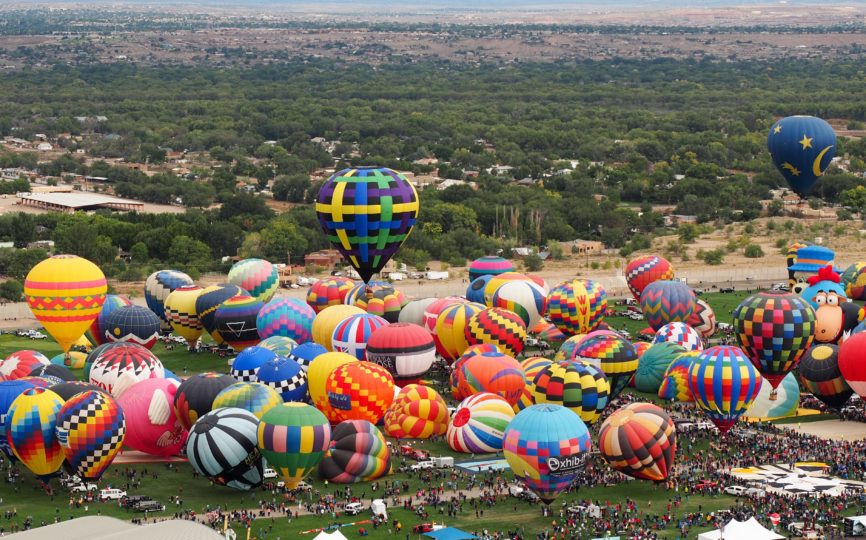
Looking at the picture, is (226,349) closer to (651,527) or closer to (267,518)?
(267,518)

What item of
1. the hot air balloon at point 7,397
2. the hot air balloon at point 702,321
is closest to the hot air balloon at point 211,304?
the hot air balloon at point 7,397

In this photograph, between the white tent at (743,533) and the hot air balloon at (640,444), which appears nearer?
the white tent at (743,533)

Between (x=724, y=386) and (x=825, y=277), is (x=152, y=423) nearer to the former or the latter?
(x=724, y=386)

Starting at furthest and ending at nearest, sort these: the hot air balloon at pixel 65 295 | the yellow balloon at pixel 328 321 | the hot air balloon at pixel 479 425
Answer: the hot air balloon at pixel 65 295 < the yellow balloon at pixel 328 321 < the hot air balloon at pixel 479 425

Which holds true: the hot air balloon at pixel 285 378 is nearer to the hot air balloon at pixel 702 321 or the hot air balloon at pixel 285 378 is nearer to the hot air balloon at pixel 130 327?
the hot air balloon at pixel 130 327

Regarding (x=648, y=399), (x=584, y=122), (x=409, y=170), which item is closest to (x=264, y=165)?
(x=409, y=170)

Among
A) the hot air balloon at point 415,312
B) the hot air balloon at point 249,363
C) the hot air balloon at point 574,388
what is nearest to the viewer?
the hot air balloon at point 574,388

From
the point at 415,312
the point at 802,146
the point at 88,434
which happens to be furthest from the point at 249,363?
the point at 802,146
